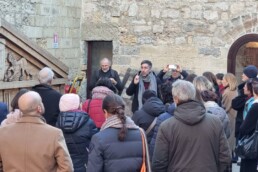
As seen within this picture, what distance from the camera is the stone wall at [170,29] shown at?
35.0 ft

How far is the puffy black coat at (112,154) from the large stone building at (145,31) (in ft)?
20.1

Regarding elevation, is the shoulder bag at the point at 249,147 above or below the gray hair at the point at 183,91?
below

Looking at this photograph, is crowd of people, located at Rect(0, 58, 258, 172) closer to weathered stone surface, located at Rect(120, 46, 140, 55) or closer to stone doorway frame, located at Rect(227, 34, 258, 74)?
stone doorway frame, located at Rect(227, 34, 258, 74)

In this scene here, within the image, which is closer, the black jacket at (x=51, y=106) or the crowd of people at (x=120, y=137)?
the crowd of people at (x=120, y=137)

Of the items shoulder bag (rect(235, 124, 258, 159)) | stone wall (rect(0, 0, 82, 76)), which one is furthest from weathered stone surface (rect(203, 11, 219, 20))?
shoulder bag (rect(235, 124, 258, 159))

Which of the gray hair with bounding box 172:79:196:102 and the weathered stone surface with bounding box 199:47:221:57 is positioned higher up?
the weathered stone surface with bounding box 199:47:221:57

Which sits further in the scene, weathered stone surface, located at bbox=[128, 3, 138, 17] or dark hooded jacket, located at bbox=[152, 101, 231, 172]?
weathered stone surface, located at bbox=[128, 3, 138, 17]

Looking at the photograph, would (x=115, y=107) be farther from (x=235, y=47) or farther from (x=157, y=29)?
(x=157, y=29)

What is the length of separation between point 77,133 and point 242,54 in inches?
252

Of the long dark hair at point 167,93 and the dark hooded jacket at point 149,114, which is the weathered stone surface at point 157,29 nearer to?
the long dark hair at point 167,93

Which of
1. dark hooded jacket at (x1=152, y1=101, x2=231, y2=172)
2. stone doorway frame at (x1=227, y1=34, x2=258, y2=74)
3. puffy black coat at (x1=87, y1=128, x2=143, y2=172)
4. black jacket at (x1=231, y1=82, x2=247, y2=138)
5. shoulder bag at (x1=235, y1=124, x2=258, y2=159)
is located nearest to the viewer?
puffy black coat at (x1=87, y1=128, x2=143, y2=172)

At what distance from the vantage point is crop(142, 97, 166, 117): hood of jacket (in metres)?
5.60

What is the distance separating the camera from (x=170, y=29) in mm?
11109

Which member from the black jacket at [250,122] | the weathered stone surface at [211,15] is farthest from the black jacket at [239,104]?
the weathered stone surface at [211,15]
